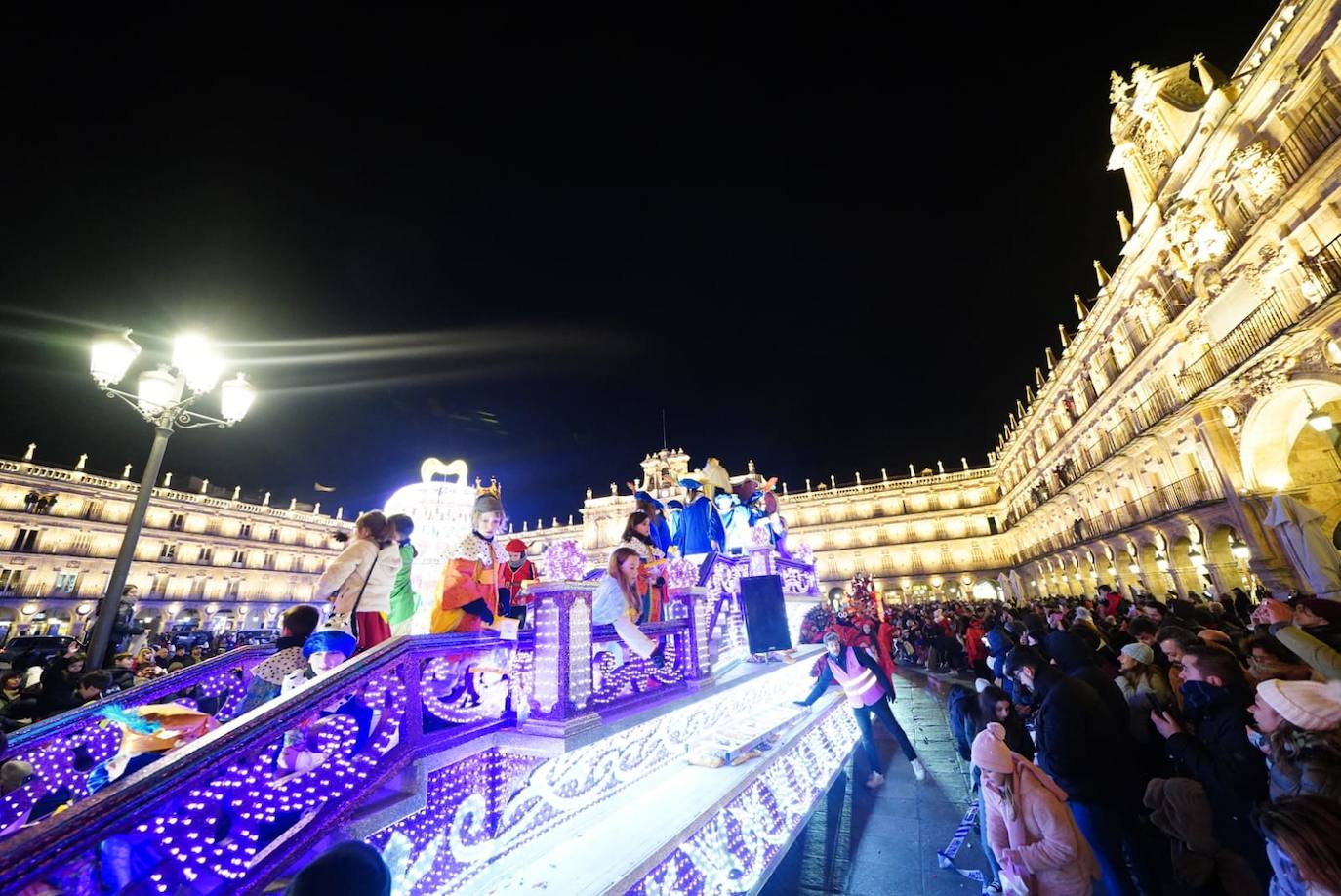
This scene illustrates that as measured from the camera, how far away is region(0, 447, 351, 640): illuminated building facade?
33.5 m

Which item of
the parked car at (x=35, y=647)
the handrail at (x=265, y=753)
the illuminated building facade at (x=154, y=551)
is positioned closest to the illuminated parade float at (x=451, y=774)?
the handrail at (x=265, y=753)

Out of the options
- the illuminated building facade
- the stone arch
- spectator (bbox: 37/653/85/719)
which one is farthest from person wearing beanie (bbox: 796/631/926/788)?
the illuminated building facade

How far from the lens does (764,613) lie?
6512mm

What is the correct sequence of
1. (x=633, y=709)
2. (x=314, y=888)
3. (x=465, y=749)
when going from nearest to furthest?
(x=314, y=888) < (x=465, y=749) < (x=633, y=709)

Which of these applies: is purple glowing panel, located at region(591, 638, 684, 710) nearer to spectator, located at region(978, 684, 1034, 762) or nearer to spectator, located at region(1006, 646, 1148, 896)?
spectator, located at region(978, 684, 1034, 762)

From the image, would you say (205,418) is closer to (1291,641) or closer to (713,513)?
(713,513)

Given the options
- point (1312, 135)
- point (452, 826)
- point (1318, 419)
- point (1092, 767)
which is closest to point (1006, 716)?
point (1092, 767)

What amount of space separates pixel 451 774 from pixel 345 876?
1312mm

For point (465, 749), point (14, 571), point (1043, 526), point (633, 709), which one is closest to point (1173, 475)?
point (1043, 526)

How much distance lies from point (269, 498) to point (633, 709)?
60.0 meters

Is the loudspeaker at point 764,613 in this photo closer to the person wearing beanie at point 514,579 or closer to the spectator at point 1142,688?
the person wearing beanie at point 514,579

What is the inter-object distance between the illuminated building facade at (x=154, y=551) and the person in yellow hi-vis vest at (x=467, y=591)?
37463 mm

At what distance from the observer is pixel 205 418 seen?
6629 millimetres

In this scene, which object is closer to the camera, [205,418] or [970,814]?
[970,814]
